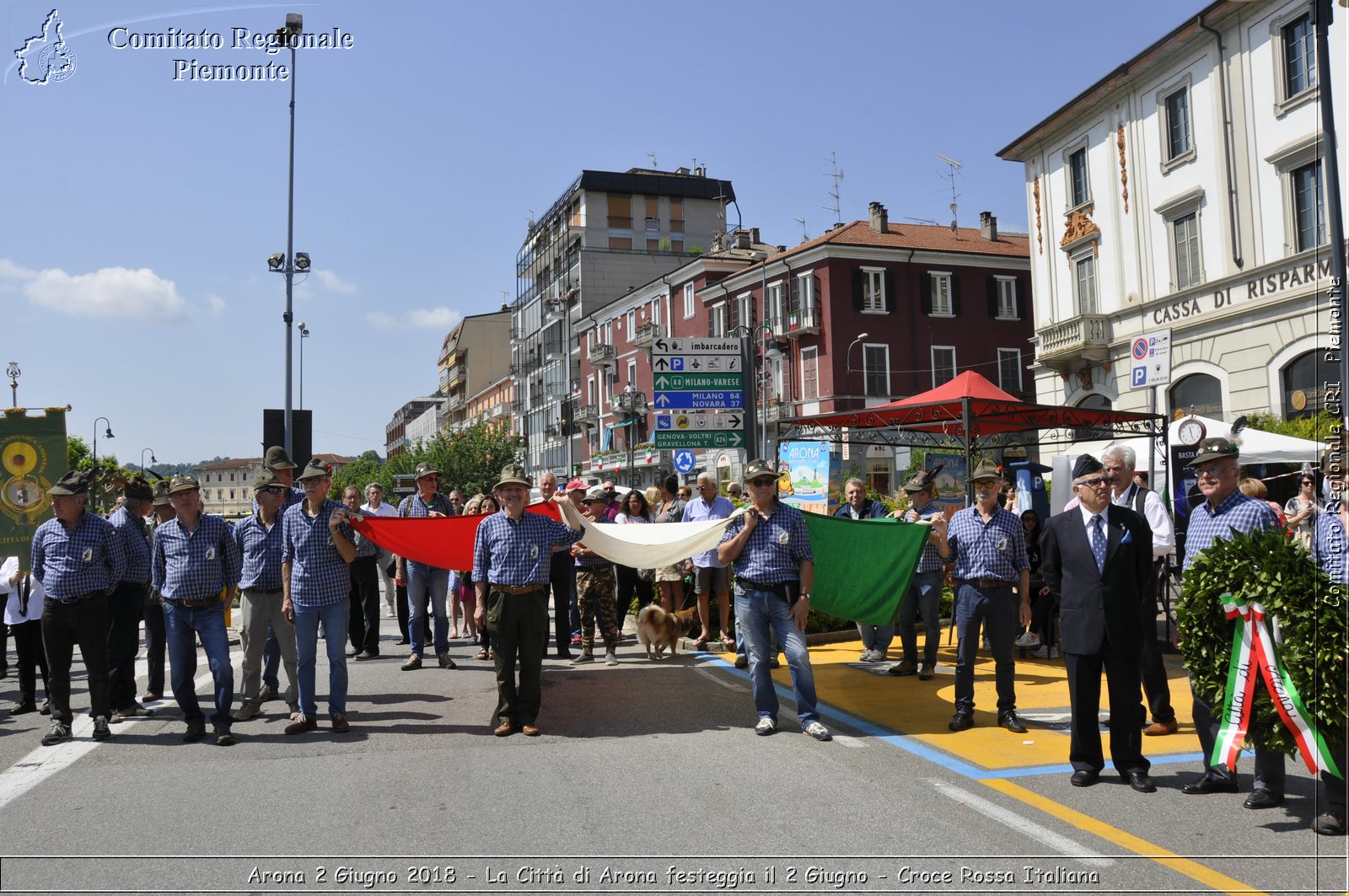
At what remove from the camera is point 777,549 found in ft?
26.5

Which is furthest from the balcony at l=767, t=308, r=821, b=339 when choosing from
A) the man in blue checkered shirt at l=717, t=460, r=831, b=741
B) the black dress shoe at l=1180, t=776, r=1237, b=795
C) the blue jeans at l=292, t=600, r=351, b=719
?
the black dress shoe at l=1180, t=776, r=1237, b=795

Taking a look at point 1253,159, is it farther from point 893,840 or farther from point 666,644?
point 893,840

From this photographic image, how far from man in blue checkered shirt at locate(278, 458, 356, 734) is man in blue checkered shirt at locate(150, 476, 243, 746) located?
1.60ft

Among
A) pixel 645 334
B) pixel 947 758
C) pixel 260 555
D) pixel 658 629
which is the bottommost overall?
pixel 947 758

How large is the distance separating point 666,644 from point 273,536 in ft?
15.1

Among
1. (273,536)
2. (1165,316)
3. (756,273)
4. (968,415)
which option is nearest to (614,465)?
(756,273)

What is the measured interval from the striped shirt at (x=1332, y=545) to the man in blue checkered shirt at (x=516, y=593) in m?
5.20

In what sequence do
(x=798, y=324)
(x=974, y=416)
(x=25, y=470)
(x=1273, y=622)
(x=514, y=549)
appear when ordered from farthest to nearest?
(x=798, y=324) → (x=974, y=416) → (x=25, y=470) → (x=514, y=549) → (x=1273, y=622)

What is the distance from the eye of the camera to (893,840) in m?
5.11

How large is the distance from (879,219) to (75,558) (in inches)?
1899

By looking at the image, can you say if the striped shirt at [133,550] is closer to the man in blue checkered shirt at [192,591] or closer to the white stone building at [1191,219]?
the man in blue checkered shirt at [192,591]

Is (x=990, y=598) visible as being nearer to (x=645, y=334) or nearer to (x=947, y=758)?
(x=947, y=758)

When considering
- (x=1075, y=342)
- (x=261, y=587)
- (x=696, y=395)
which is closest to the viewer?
(x=261, y=587)

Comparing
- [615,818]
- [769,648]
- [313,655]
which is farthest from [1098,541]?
[313,655]
